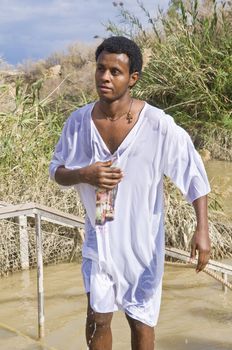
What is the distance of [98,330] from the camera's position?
3342 mm

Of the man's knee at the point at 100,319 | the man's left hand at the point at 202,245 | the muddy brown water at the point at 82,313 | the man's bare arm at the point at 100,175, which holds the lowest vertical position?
the muddy brown water at the point at 82,313

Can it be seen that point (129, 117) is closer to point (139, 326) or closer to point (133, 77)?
point (133, 77)

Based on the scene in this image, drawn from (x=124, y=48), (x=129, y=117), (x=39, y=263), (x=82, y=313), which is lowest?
(x=82, y=313)

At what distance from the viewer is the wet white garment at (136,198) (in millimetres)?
3244

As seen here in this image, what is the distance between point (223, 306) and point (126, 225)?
302cm

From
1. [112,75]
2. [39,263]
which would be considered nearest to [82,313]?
[39,263]

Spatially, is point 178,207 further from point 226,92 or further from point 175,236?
point 226,92

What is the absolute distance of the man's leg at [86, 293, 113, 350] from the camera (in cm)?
334

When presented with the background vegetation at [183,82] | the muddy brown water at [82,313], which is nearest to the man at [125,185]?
the muddy brown water at [82,313]

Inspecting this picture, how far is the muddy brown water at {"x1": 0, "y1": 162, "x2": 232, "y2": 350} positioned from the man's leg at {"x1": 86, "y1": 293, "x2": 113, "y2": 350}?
3.73 feet

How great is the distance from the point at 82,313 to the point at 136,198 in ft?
9.56

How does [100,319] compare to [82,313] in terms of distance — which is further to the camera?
[82,313]

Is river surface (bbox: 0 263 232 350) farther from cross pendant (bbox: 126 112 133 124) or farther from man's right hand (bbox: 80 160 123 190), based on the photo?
cross pendant (bbox: 126 112 133 124)

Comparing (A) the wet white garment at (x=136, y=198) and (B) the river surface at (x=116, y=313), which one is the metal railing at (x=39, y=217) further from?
Result: (A) the wet white garment at (x=136, y=198)
